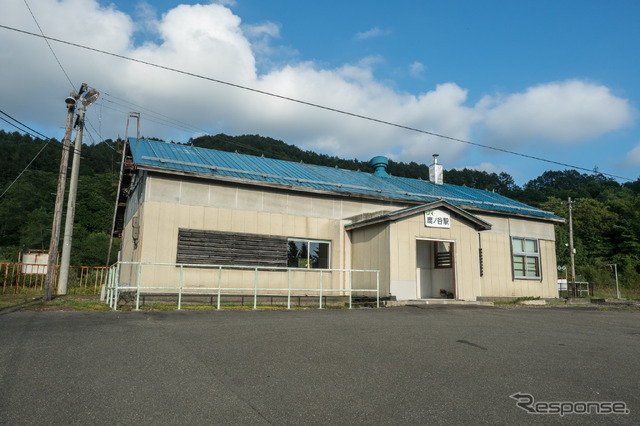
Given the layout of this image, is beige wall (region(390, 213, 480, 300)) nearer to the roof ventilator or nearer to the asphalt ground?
the asphalt ground

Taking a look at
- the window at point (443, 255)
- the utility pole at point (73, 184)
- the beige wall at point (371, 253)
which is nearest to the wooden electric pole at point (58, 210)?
the utility pole at point (73, 184)

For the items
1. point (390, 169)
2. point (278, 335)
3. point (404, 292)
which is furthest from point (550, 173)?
point (278, 335)

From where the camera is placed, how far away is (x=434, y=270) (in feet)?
55.7

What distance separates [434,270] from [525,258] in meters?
4.75

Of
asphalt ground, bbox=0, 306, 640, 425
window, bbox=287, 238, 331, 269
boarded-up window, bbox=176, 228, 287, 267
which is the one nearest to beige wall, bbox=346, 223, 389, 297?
window, bbox=287, 238, 331, 269

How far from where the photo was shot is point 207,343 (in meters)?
6.59

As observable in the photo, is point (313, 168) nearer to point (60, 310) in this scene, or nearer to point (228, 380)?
point (60, 310)

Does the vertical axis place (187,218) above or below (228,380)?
above

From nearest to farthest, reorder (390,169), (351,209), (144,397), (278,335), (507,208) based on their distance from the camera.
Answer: (144,397) < (278,335) < (351,209) < (507,208) < (390,169)

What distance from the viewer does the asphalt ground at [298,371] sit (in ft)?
12.6

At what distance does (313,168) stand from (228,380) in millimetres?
15029

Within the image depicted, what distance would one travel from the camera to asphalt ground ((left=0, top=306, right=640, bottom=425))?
385 centimetres

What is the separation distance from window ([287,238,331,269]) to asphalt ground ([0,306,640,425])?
6010 millimetres

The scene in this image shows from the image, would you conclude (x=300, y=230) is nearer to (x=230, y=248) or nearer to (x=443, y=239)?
(x=230, y=248)
